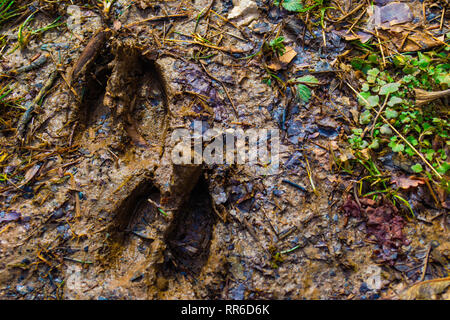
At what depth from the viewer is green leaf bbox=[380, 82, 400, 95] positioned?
2.16 meters

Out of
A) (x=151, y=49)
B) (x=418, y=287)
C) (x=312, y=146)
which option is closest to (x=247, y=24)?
(x=151, y=49)

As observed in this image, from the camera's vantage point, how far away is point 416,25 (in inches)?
92.5

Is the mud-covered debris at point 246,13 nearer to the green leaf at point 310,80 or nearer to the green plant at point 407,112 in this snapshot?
the green leaf at point 310,80

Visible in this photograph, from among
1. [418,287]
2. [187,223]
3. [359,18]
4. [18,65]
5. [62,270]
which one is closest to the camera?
[418,287]

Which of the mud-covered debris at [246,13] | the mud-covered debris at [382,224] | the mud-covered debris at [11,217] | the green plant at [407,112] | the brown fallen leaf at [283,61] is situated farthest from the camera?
the mud-covered debris at [246,13]

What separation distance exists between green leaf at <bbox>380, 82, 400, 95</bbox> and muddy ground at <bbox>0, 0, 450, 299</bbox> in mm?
206

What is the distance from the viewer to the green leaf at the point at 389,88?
2.16 m

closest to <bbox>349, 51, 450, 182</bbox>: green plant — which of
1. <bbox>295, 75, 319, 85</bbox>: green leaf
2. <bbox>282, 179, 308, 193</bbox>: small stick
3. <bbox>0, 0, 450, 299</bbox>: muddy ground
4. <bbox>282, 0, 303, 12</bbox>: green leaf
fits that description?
<bbox>0, 0, 450, 299</bbox>: muddy ground

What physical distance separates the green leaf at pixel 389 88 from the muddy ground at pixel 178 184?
0.68ft

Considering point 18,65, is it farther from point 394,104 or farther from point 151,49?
point 394,104

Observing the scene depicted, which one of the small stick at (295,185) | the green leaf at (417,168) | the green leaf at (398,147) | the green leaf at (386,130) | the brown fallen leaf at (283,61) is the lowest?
the small stick at (295,185)

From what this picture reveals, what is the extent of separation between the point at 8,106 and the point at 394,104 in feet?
8.86

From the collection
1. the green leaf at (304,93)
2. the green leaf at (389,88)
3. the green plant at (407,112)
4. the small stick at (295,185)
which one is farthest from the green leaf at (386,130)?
the small stick at (295,185)

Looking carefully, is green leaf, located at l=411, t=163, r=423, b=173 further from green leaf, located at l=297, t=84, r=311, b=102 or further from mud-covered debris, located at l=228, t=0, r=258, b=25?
mud-covered debris, located at l=228, t=0, r=258, b=25
